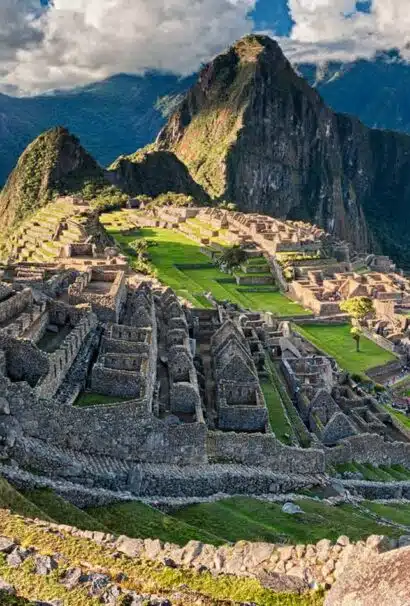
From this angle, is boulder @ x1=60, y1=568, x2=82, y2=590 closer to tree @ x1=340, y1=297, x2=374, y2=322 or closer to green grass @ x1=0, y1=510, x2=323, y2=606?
green grass @ x1=0, y1=510, x2=323, y2=606

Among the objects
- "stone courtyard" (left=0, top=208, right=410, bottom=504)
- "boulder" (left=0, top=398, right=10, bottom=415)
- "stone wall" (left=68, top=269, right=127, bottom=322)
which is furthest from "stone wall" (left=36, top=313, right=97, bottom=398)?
"stone wall" (left=68, top=269, right=127, bottom=322)

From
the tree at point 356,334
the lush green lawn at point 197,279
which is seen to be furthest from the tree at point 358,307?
the lush green lawn at point 197,279

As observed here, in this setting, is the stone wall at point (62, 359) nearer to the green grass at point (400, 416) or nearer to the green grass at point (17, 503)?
the green grass at point (17, 503)

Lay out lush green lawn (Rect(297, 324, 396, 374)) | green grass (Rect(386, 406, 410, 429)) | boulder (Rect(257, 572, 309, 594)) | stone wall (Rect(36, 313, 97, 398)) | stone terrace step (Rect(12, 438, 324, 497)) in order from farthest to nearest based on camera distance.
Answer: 1. lush green lawn (Rect(297, 324, 396, 374))
2. green grass (Rect(386, 406, 410, 429))
3. stone wall (Rect(36, 313, 97, 398))
4. stone terrace step (Rect(12, 438, 324, 497))
5. boulder (Rect(257, 572, 309, 594))

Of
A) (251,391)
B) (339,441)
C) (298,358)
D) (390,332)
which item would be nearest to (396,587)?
(251,391)

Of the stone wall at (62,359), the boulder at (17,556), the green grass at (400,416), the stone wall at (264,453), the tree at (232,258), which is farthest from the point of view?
the tree at (232,258)

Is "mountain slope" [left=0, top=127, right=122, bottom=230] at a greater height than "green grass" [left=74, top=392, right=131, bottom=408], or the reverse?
"mountain slope" [left=0, top=127, right=122, bottom=230]
